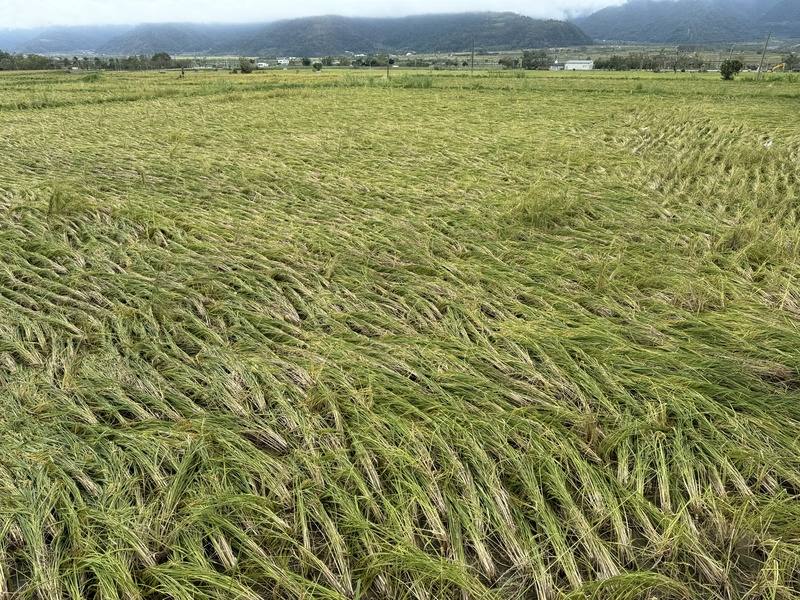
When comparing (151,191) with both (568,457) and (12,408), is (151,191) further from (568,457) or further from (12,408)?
(568,457)

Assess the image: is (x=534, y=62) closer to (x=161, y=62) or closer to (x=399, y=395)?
(x=161, y=62)

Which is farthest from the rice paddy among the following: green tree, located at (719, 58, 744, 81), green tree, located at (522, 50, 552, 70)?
green tree, located at (522, 50, 552, 70)

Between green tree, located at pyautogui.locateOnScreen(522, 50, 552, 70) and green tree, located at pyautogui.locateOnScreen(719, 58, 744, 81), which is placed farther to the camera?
green tree, located at pyautogui.locateOnScreen(522, 50, 552, 70)

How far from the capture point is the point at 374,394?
107 inches

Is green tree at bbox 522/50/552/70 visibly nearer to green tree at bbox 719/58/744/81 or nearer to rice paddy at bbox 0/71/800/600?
green tree at bbox 719/58/744/81

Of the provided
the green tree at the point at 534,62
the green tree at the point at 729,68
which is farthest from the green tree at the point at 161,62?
the green tree at the point at 729,68

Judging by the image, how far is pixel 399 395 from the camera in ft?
8.95

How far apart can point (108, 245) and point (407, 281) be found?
3.25m

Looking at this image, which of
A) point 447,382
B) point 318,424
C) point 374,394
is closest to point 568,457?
point 447,382

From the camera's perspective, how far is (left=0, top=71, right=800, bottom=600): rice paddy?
1855 millimetres

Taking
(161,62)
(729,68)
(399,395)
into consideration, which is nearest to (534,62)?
(729,68)

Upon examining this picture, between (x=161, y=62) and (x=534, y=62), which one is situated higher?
(x=161, y=62)

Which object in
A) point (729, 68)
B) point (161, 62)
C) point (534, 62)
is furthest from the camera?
point (534, 62)

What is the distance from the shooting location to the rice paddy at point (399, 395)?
1.86m
